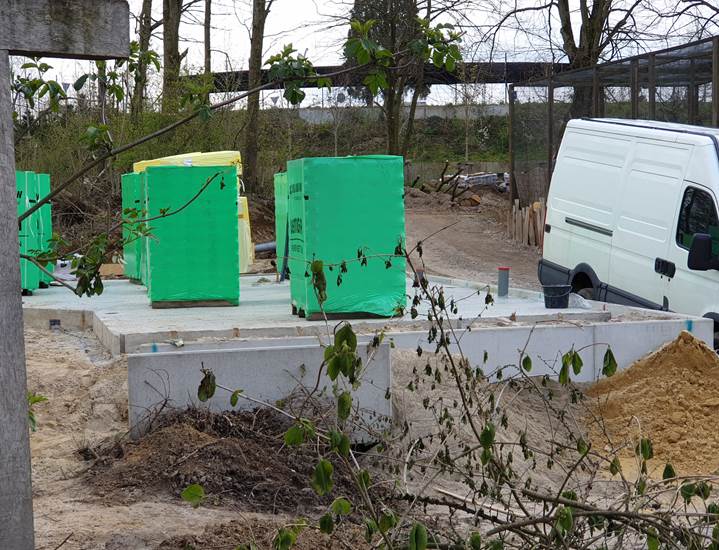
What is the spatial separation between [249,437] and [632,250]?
5.87m

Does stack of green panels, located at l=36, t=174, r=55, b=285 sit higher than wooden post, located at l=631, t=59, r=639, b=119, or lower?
lower

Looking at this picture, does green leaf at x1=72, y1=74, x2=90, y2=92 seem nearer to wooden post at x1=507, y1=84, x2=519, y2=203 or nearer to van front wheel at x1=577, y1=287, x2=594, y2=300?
van front wheel at x1=577, y1=287, x2=594, y2=300

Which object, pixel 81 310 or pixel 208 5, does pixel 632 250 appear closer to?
pixel 81 310

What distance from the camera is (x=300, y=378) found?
755 cm

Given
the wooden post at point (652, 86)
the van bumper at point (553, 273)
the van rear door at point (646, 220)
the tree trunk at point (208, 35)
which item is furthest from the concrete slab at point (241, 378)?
the tree trunk at point (208, 35)

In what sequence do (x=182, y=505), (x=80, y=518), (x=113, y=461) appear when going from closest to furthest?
(x=80, y=518)
(x=182, y=505)
(x=113, y=461)

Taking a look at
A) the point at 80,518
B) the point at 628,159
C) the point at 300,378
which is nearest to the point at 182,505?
the point at 80,518

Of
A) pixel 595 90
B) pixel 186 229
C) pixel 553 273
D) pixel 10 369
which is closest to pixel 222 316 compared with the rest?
pixel 186 229

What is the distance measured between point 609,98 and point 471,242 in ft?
22.9

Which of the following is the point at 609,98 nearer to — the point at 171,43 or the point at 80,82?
the point at 171,43

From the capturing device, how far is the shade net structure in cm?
1720

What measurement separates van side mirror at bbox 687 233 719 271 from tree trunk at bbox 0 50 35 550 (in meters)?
7.70

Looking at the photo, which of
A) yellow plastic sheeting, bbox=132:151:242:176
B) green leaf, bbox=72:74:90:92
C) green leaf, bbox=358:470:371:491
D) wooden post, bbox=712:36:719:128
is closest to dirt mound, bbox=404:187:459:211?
wooden post, bbox=712:36:719:128

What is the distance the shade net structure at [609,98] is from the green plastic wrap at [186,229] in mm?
8824
